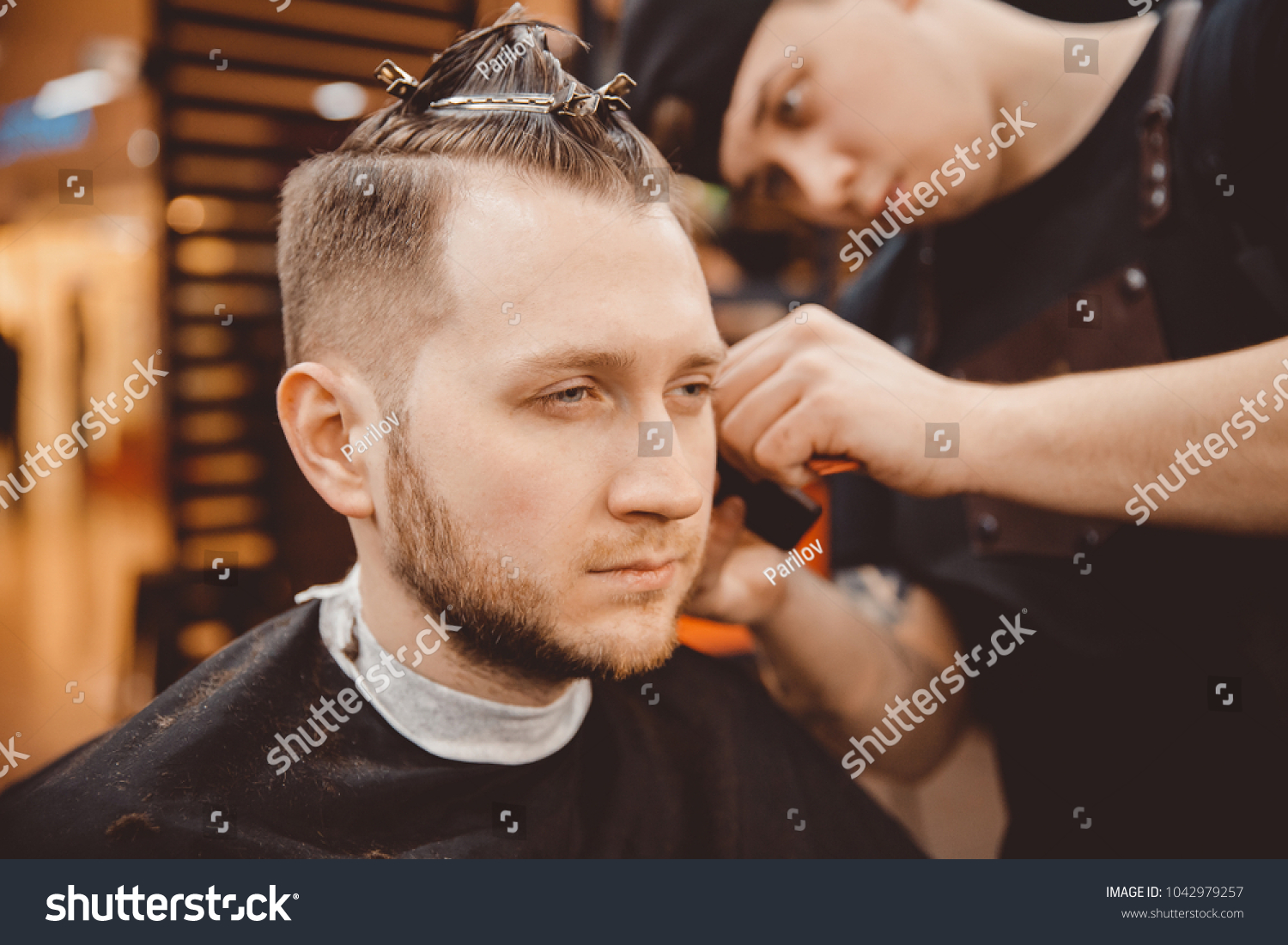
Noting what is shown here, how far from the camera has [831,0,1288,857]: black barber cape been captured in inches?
50.9

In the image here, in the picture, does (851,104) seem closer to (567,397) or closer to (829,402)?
(829,402)

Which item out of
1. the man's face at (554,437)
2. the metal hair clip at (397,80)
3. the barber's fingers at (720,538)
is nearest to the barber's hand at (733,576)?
the barber's fingers at (720,538)

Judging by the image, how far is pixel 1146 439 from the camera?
1240 mm

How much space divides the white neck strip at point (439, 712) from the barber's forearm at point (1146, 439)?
823mm

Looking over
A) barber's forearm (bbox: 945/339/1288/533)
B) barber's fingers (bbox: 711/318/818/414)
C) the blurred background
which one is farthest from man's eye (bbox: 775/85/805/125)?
barber's forearm (bbox: 945/339/1288/533)

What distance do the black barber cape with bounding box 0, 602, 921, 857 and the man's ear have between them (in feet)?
0.93

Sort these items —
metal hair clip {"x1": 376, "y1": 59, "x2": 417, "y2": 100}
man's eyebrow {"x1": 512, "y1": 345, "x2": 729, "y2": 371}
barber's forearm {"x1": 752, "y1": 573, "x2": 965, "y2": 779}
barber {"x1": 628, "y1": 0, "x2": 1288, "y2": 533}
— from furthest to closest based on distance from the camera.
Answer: barber's forearm {"x1": 752, "y1": 573, "x2": 965, "y2": 779}
barber {"x1": 628, "y1": 0, "x2": 1288, "y2": 533}
metal hair clip {"x1": 376, "y1": 59, "x2": 417, "y2": 100}
man's eyebrow {"x1": 512, "y1": 345, "x2": 729, "y2": 371}

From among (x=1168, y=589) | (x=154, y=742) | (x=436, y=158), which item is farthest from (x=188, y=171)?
(x=1168, y=589)

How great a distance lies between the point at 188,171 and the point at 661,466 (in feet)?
3.33

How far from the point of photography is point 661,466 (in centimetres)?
110

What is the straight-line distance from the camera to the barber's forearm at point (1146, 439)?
122 cm

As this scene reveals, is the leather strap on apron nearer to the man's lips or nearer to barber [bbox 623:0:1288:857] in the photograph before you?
barber [bbox 623:0:1288:857]

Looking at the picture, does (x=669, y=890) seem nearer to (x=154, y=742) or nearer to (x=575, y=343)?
(x=154, y=742)

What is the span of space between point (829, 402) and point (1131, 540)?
63 centimetres
